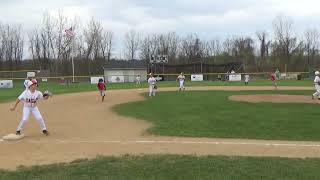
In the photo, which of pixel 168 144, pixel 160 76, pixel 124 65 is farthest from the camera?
pixel 124 65

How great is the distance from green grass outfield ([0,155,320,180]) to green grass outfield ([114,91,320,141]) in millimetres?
4756

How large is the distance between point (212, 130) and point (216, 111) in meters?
6.48

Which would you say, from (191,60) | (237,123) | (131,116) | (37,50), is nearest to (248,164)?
(237,123)

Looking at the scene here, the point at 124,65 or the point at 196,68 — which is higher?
the point at 124,65

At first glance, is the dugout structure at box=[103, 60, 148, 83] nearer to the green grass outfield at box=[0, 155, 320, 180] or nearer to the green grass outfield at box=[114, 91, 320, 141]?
the green grass outfield at box=[114, 91, 320, 141]

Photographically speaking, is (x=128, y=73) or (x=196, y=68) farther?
(x=196, y=68)

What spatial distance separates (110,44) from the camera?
107375mm

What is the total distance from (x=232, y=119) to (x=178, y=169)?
10.5 metres

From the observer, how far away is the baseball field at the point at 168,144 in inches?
380

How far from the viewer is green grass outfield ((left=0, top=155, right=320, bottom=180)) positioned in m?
9.09

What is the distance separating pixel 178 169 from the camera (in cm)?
976

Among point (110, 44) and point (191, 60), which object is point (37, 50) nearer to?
point (110, 44)

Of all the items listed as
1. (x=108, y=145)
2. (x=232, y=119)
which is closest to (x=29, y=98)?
(x=108, y=145)

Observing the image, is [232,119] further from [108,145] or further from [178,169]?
[178,169]
